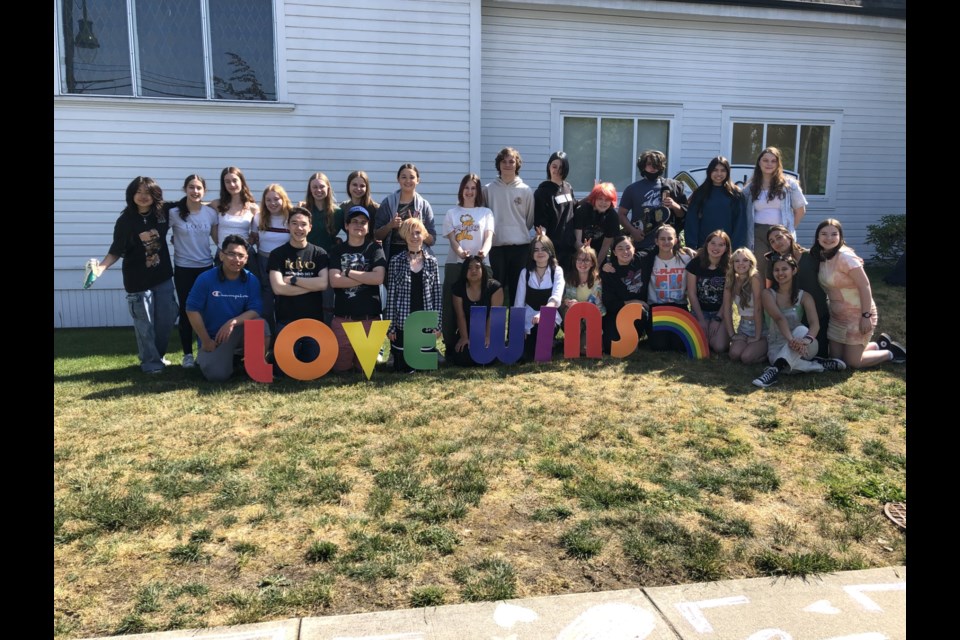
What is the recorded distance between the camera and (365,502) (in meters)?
3.62

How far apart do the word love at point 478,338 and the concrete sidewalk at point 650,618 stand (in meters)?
3.63

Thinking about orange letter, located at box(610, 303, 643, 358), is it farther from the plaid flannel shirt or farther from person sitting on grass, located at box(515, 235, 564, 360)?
the plaid flannel shirt

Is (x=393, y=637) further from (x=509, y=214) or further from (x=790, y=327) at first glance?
(x=790, y=327)

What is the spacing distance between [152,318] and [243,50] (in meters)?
4.97

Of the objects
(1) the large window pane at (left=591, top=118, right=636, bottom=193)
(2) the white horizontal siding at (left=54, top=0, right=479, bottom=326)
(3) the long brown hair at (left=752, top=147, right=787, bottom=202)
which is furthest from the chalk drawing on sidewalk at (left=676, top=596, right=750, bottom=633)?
(1) the large window pane at (left=591, top=118, right=636, bottom=193)

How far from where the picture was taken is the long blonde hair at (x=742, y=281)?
6539mm

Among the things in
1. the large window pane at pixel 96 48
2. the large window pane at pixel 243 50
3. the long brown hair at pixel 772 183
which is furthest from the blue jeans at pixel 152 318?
the long brown hair at pixel 772 183

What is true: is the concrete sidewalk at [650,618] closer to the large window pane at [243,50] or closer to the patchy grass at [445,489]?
the patchy grass at [445,489]

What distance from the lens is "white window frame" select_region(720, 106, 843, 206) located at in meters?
12.1
